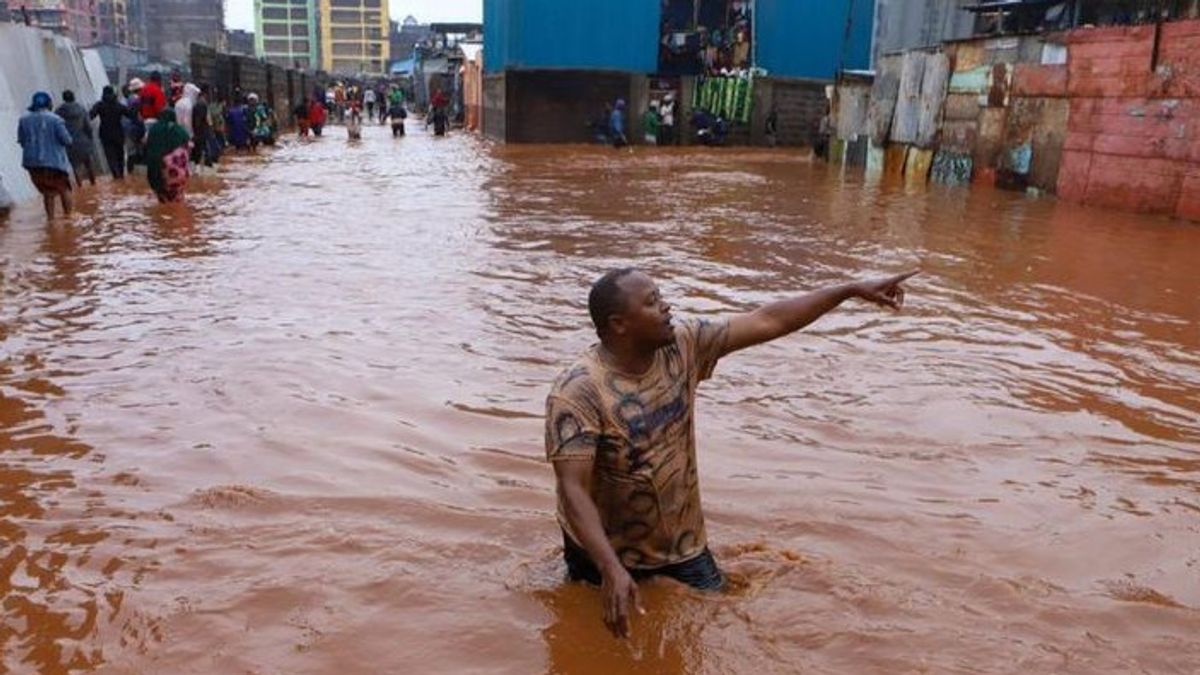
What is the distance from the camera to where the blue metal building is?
3047 cm

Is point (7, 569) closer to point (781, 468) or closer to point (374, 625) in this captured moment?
point (374, 625)

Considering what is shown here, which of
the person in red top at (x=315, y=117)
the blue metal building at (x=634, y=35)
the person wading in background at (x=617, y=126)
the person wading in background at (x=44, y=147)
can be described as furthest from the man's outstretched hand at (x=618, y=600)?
the person in red top at (x=315, y=117)

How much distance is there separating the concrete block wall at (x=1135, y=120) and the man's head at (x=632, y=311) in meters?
12.4

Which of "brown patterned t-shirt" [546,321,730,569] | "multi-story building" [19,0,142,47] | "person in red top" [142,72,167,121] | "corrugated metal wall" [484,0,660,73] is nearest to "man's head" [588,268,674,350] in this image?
"brown patterned t-shirt" [546,321,730,569]

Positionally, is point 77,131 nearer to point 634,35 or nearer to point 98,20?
point 634,35

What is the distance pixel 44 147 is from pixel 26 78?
4.18 meters

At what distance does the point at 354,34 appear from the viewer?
105562 millimetres

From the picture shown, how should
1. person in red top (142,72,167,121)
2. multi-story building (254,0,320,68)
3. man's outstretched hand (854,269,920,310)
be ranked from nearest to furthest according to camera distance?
man's outstretched hand (854,269,920,310) → person in red top (142,72,167,121) → multi-story building (254,0,320,68)

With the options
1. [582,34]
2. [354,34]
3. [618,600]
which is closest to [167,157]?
[618,600]

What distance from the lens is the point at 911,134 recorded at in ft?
66.2

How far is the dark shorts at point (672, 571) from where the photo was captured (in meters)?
3.24

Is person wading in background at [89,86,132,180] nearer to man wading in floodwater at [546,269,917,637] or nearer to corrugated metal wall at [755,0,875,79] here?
man wading in floodwater at [546,269,917,637]

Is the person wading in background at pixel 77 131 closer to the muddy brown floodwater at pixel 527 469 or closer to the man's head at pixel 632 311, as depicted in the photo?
the muddy brown floodwater at pixel 527 469

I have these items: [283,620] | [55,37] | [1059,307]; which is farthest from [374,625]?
[55,37]
